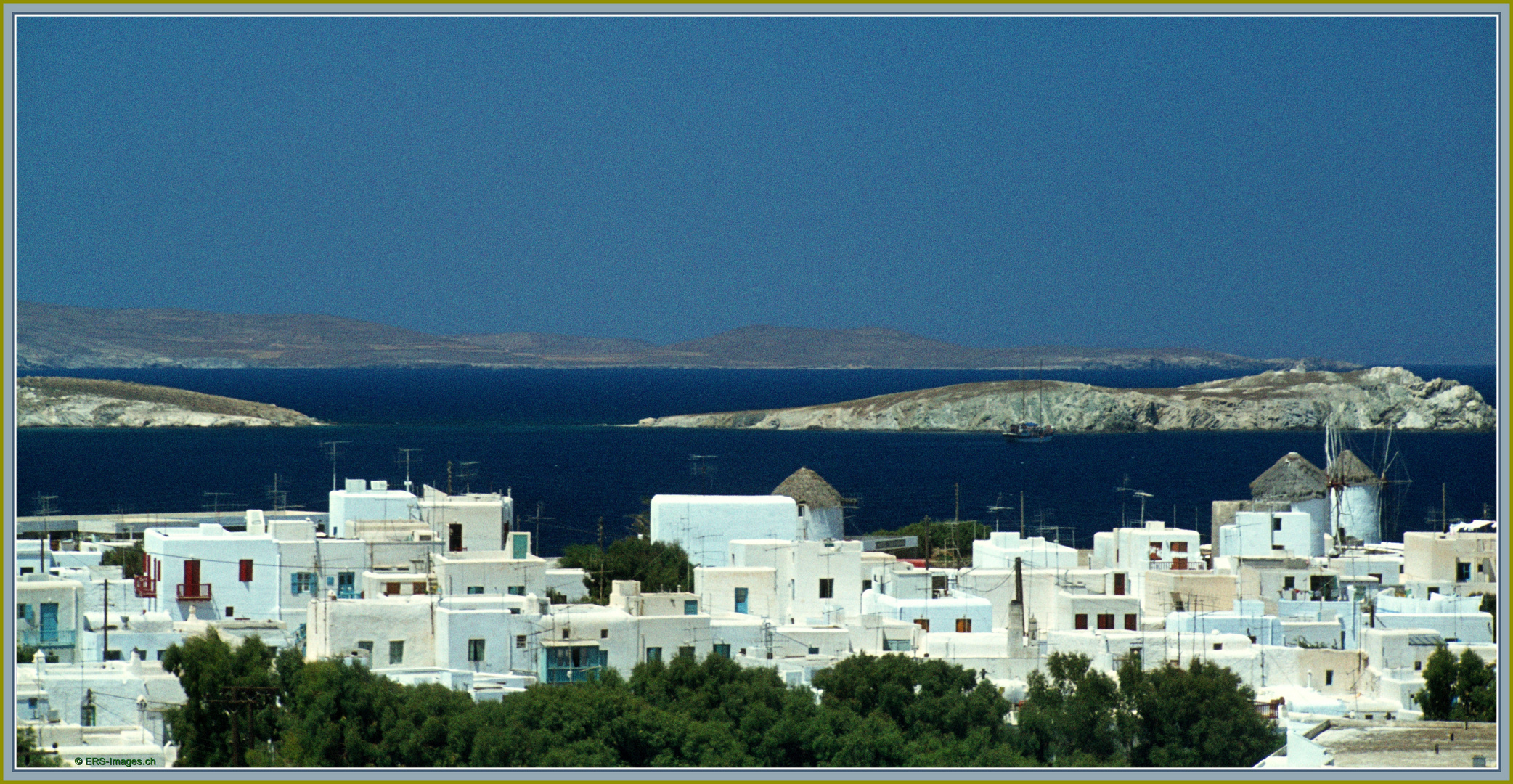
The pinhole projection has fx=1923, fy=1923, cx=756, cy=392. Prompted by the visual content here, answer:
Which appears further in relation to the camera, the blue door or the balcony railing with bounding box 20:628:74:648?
the blue door

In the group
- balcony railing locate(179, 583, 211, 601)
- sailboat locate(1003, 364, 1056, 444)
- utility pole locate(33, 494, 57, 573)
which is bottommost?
balcony railing locate(179, 583, 211, 601)

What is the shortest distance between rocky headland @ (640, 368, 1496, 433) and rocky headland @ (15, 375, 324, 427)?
28.3 m

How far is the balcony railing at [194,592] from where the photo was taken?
29.3m

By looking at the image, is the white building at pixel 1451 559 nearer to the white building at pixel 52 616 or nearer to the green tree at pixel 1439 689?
the green tree at pixel 1439 689

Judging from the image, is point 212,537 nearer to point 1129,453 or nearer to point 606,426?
point 1129,453

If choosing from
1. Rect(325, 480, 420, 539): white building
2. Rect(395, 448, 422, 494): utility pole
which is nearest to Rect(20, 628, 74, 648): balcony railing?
Rect(325, 480, 420, 539): white building

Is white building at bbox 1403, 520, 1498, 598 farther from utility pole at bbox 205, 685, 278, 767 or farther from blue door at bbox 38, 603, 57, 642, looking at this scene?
blue door at bbox 38, 603, 57, 642

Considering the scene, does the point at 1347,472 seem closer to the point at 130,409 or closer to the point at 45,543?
the point at 45,543

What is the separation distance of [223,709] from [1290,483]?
29.0m

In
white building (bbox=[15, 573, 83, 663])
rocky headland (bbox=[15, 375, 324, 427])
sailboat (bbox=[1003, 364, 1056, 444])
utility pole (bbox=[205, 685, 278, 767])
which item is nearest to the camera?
utility pole (bbox=[205, 685, 278, 767])

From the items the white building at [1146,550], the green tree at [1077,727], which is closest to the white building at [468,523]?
the white building at [1146,550]

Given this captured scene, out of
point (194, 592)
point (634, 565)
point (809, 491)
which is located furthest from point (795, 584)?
point (194, 592)

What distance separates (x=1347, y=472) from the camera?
46.1 meters

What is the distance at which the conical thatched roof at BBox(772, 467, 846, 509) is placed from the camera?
4069 cm
